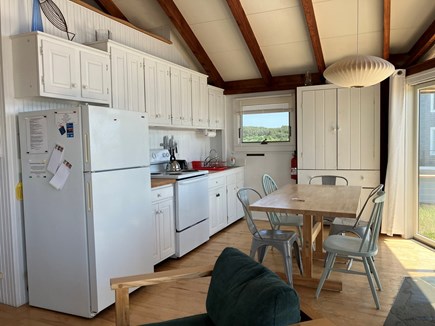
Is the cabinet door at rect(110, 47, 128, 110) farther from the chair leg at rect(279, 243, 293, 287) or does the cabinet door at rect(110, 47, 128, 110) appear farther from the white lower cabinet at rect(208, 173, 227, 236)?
the chair leg at rect(279, 243, 293, 287)

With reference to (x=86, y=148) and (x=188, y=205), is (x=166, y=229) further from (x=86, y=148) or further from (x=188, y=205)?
(x=86, y=148)

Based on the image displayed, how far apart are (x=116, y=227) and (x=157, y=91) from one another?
1.87 meters

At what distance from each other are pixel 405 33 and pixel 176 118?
10.2 ft

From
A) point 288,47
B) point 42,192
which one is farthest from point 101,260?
point 288,47

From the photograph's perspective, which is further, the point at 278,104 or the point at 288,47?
the point at 278,104

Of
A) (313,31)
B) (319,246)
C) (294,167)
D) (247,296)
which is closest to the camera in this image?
(247,296)

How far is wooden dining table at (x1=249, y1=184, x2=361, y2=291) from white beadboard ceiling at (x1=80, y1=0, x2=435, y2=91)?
206 cm

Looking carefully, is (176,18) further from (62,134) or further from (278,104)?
(62,134)

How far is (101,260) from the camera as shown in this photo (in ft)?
8.30

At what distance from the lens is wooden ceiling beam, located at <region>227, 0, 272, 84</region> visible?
3.95 meters

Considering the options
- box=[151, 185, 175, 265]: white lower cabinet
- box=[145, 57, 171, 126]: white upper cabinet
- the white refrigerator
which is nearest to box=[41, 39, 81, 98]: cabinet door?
the white refrigerator

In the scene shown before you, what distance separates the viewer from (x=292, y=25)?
429cm

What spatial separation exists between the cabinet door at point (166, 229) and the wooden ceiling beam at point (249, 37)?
237 cm

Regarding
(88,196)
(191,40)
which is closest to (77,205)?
(88,196)
